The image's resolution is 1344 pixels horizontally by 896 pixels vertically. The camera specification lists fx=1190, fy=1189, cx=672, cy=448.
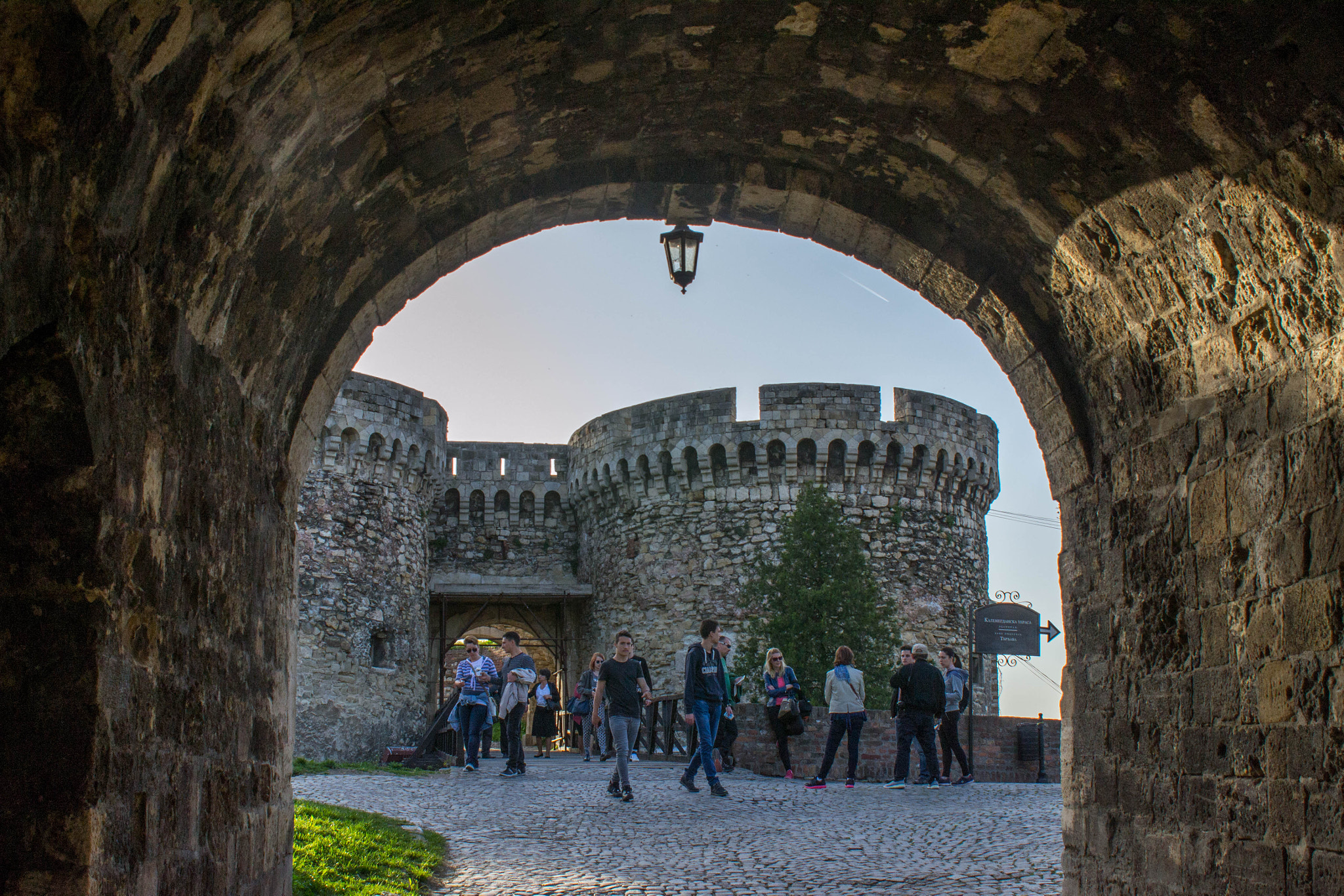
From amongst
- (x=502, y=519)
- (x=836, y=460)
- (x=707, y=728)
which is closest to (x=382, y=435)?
(x=502, y=519)

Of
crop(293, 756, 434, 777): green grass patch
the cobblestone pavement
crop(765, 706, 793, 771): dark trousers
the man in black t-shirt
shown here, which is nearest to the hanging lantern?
the cobblestone pavement

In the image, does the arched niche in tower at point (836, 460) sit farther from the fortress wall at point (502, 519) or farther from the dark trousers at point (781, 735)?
the dark trousers at point (781, 735)

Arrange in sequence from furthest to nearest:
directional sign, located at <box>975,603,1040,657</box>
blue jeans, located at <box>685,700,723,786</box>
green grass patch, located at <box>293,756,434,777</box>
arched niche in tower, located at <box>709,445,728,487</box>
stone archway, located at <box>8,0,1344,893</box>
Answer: arched niche in tower, located at <box>709,445,728,487</box> < directional sign, located at <box>975,603,1040,657</box> < green grass patch, located at <box>293,756,434,777</box> < blue jeans, located at <box>685,700,723,786</box> < stone archway, located at <box>8,0,1344,893</box>

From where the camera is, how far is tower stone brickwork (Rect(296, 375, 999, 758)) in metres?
18.5

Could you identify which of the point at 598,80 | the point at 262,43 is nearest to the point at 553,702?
the point at 598,80

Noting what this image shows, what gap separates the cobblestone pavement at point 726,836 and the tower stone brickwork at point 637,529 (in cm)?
827

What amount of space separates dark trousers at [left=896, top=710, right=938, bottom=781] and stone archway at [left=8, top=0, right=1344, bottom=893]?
5.07 m

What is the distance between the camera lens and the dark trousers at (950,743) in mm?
10656

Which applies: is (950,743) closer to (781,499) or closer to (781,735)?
(781,735)

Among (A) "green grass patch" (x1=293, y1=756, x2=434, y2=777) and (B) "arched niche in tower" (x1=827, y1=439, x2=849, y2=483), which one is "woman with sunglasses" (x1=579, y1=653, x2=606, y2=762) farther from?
(B) "arched niche in tower" (x1=827, y1=439, x2=849, y2=483)

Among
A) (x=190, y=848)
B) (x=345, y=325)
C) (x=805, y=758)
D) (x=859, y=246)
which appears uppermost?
(x=859, y=246)

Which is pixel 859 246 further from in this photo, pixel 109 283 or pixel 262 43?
pixel 109 283

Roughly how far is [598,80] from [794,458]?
54.4 feet

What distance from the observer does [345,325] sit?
4.65 m
